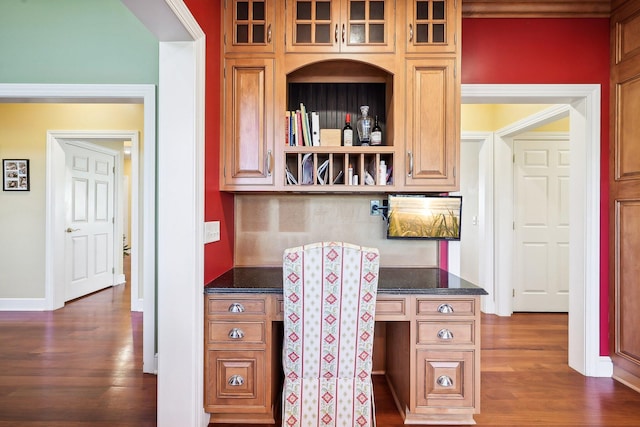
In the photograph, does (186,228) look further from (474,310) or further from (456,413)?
(456,413)

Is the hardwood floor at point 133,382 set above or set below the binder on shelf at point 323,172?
below

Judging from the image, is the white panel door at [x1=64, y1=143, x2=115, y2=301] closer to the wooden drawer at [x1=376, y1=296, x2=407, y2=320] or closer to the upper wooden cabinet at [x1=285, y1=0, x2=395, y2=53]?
the upper wooden cabinet at [x1=285, y1=0, x2=395, y2=53]

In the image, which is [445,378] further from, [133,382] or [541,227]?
[541,227]

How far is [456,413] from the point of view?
203 cm

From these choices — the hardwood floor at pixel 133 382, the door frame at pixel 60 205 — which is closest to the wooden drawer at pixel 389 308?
the hardwood floor at pixel 133 382

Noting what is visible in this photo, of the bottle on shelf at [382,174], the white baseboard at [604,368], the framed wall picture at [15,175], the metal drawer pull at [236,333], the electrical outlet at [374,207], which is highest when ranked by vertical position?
the framed wall picture at [15,175]

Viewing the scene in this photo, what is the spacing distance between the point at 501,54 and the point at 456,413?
2.39 meters

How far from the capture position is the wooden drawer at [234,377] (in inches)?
79.7

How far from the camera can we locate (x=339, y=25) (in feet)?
7.62

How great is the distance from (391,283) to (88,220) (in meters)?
4.69

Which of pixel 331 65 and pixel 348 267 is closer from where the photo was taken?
pixel 348 267

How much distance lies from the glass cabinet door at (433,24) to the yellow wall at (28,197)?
3.24 m

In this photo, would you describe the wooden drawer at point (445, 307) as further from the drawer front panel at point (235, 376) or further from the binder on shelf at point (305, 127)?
the binder on shelf at point (305, 127)

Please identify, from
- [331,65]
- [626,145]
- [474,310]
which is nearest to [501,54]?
[626,145]
